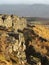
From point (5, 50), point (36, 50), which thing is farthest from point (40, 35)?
point (5, 50)

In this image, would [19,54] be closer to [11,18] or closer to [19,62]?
[19,62]

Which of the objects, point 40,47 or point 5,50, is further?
point 40,47

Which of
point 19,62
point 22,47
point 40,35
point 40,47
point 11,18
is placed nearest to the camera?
point 19,62

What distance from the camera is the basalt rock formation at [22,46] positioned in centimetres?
3262

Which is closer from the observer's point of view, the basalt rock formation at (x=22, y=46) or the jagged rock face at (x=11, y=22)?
the basalt rock formation at (x=22, y=46)

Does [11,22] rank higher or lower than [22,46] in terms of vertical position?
higher

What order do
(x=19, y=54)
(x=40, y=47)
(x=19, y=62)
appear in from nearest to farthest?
(x=19, y=62) < (x=19, y=54) < (x=40, y=47)

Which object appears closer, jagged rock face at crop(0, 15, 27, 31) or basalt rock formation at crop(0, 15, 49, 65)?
basalt rock formation at crop(0, 15, 49, 65)

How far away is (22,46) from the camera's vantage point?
36.8 m

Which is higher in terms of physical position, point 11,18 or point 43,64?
point 11,18

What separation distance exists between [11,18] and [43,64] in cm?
1377

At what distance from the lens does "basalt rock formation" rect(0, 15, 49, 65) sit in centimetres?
3262

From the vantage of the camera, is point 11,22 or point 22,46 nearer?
point 22,46

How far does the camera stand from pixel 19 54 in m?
34.4
